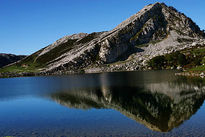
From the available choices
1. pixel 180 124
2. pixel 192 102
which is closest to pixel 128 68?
pixel 192 102

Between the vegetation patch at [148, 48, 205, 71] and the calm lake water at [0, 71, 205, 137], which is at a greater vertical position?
the vegetation patch at [148, 48, 205, 71]

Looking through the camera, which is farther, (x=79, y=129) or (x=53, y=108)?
(x=53, y=108)

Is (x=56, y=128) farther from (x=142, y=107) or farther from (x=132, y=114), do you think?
(x=142, y=107)

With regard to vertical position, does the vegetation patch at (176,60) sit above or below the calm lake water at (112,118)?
above

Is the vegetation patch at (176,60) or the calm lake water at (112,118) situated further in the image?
the vegetation patch at (176,60)

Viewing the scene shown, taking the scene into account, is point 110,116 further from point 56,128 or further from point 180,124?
point 180,124

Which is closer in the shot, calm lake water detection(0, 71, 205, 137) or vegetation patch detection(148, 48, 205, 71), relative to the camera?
calm lake water detection(0, 71, 205, 137)

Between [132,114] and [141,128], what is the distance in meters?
7.36

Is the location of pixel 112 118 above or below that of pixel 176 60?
below

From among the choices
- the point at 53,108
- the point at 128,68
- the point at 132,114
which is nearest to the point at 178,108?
the point at 132,114

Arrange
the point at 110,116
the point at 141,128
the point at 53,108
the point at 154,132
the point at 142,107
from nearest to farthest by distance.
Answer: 1. the point at 154,132
2. the point at 141,128
3. the point at 110,116
4. the point at 142,107
5. the point at 53,108

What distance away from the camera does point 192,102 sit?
40.8 meters

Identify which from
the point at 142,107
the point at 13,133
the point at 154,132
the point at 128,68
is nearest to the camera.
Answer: the point at 154,132

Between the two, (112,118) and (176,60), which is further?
(176,60)
